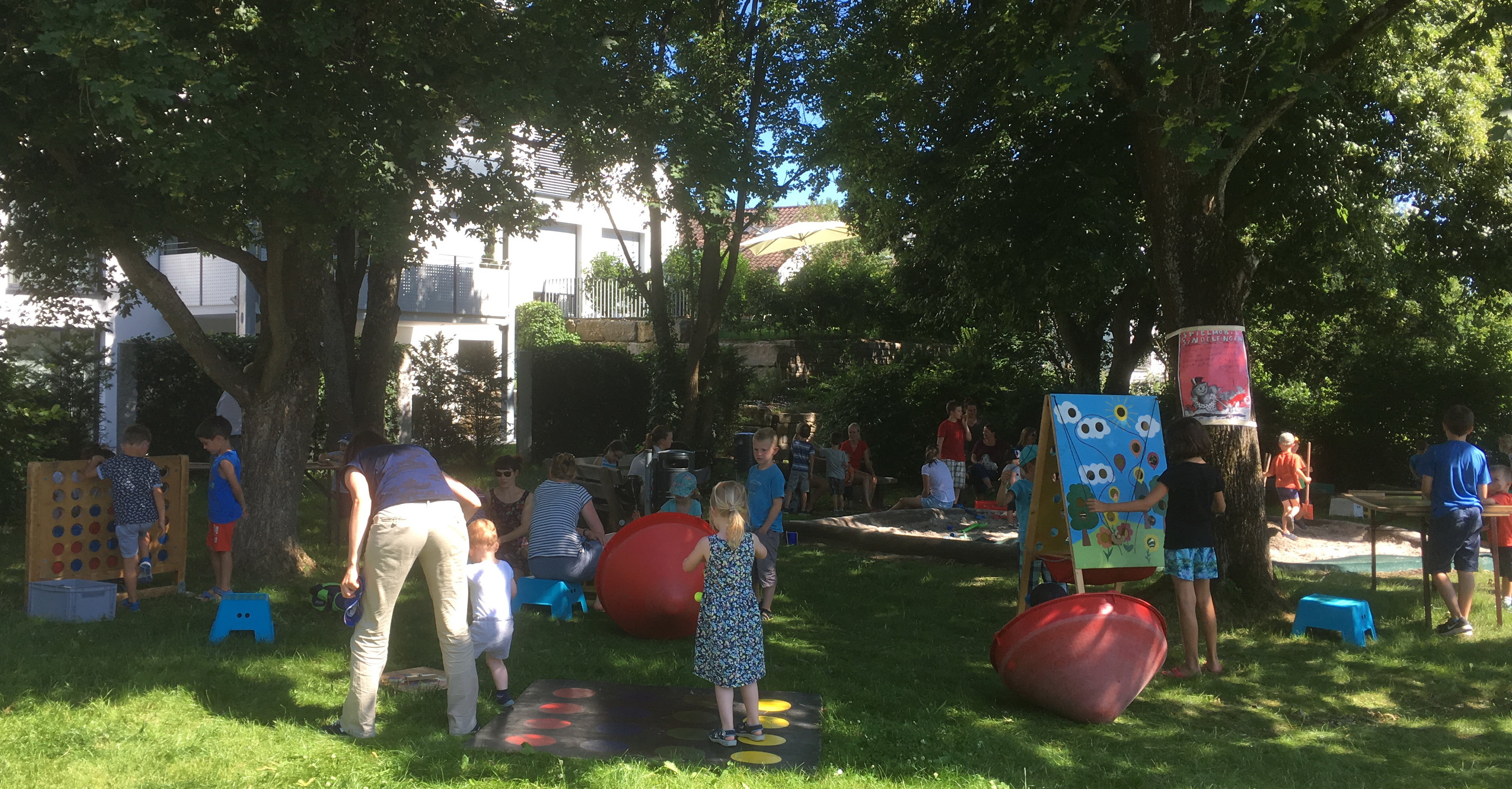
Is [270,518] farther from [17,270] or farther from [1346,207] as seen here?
[1346,207]

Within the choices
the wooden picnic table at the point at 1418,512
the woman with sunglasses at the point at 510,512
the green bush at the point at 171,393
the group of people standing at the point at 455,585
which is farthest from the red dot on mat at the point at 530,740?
the green bush at the point at 171,393

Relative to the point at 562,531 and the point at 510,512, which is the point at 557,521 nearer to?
the point at 562,531

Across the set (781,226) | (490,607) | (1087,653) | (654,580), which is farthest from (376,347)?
(781,226)

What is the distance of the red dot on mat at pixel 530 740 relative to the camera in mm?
5430

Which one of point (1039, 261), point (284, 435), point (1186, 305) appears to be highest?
point (1039, 261)

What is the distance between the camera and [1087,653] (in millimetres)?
5941

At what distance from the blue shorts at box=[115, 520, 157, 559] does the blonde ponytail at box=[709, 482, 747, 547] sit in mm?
5220

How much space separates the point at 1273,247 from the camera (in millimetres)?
15078

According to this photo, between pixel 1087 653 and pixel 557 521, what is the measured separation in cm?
412

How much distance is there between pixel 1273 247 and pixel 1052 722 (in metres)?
11.1

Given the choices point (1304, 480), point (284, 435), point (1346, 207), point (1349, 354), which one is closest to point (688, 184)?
point (284, 435)

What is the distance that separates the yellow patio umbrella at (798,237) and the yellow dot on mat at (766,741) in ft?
62.1

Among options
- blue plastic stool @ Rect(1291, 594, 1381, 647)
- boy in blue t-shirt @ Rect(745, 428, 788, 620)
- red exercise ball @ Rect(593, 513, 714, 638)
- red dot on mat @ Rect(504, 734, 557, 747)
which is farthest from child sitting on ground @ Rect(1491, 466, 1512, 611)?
red dot on mat @ Rect(504, 734, 557, 747)

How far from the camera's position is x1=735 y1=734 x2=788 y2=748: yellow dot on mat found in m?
5.50
